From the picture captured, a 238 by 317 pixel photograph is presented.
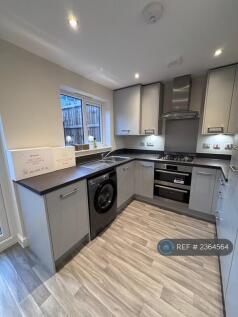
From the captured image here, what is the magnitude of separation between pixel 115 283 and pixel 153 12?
2.36m

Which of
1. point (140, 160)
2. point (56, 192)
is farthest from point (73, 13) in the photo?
point (140, 160)

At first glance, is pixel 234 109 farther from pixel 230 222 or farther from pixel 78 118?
pixel 78 118

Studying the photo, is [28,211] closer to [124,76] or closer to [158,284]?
[158,284]

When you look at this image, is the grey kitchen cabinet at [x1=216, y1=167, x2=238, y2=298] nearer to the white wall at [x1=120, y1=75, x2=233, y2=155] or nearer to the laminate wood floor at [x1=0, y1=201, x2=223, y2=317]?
the laminate wood floor at [x1=0, y1=201, x2=223, y2=317]

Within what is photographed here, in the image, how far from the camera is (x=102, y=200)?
1946mm

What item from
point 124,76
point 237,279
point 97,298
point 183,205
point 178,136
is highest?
point 124,76

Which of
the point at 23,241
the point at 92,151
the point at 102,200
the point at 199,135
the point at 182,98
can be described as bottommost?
the point at 23,241

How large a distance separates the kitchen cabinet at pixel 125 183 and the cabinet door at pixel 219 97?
144cm

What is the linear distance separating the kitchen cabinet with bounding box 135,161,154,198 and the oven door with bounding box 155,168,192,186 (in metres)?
0.13

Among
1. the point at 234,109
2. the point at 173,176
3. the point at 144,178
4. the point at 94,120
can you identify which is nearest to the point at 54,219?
the point at 144,178

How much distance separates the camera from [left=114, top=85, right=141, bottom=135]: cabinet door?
8.84 ft

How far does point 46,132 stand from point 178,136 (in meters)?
2.33

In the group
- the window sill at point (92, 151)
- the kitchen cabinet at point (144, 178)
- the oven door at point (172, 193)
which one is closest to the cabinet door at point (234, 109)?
the oven door at point (172, 193)

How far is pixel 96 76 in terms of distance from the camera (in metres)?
2.27
